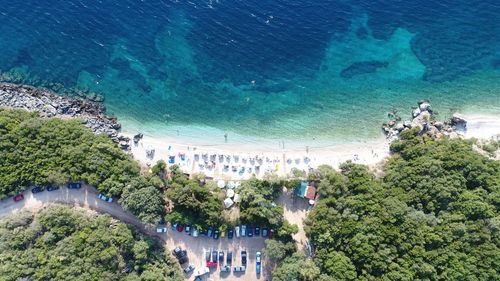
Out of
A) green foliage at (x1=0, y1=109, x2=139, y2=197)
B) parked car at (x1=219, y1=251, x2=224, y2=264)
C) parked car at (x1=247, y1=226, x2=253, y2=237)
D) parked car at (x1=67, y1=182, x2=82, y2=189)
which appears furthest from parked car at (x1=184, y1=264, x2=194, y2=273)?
parked car at (x1=67, y1=182, x2=82, y2=189)

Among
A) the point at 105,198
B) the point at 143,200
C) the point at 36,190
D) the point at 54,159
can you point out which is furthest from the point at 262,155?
the point at 36,190

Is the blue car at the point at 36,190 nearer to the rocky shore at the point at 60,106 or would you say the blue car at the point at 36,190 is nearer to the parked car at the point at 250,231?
the rocky shore at the point at 60,106

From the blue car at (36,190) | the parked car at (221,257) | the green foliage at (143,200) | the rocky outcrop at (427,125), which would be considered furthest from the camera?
the rocky outcrop at (427,125)

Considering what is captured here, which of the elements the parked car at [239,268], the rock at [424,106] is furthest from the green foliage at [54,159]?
the rock at [424,106]

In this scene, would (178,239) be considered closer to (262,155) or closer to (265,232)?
(265,232)

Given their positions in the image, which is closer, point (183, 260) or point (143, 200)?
point (143, 200)

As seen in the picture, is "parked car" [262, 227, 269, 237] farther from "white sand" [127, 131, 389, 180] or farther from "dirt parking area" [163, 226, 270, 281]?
"white sand" [127, 131, 389, 180]

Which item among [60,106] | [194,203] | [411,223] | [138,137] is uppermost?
[60,106]
